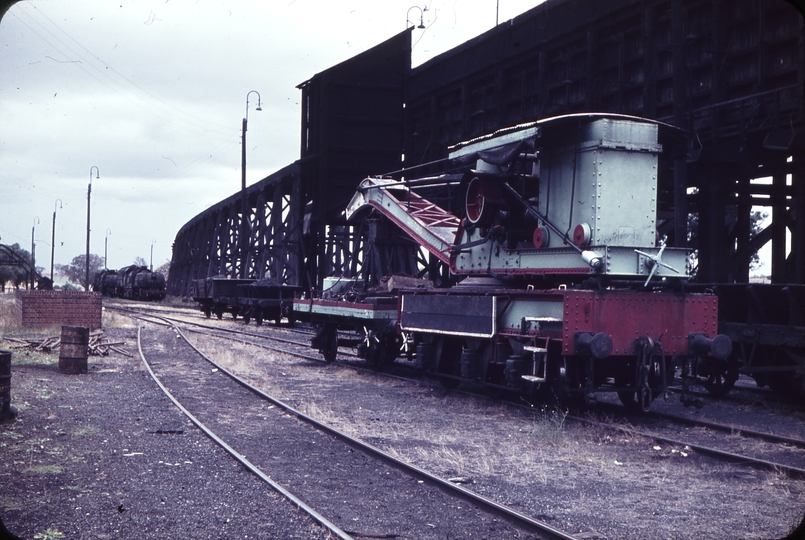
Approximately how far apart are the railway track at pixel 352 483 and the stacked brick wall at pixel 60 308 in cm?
1321

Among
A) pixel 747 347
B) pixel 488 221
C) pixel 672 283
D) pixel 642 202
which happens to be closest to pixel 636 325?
pixel 672 283

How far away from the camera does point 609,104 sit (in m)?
20.0

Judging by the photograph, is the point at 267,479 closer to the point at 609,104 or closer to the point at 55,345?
the point at 55,345

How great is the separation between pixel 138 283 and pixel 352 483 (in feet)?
197

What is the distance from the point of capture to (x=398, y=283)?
14.7 metres

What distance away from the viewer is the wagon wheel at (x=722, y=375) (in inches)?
449

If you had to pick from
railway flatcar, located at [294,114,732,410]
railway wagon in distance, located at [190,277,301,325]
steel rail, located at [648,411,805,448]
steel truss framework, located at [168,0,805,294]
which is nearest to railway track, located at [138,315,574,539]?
railway flatcar, located at [294,114,732,410]

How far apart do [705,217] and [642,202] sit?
8.52 meters

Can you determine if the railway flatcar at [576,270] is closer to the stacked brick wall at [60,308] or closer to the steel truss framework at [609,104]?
the steel truss framework at [609,104]

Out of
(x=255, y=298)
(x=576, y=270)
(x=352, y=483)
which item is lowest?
(x=352, y=483)

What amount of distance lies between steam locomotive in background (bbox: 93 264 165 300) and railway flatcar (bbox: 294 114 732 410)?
55127mm

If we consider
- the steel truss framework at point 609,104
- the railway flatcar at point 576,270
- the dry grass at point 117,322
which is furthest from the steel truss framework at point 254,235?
the railway flatcar at point 576,270

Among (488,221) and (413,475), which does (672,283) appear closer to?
(488,221)

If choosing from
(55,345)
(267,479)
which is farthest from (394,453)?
(55,345)
